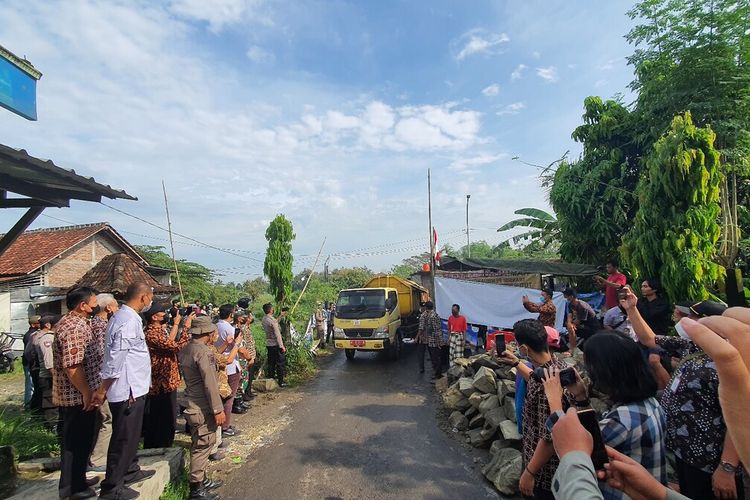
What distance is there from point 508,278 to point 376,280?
445 cm

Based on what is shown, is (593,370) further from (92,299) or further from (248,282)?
(248,282)

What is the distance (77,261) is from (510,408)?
17.2 m

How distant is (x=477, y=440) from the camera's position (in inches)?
196

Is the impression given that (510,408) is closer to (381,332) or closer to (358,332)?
(381,332)

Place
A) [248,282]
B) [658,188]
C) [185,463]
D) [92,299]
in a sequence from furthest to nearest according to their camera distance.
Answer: [248,282] < [658,188] < [185,463] < [92,299]

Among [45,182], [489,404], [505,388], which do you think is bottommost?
[489,404]

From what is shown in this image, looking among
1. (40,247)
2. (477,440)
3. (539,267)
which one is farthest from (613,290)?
(40,247)

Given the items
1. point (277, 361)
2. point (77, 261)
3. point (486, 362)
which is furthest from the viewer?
point (77, 261)

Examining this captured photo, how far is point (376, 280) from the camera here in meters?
13.2

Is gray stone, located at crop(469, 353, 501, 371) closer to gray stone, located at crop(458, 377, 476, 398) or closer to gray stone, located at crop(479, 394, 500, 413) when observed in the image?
gray stone, located at crop(458, 377, 476, 398)

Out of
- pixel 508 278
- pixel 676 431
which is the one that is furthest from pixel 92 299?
pixel 508 278

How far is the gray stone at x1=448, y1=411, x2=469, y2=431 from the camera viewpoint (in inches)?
221

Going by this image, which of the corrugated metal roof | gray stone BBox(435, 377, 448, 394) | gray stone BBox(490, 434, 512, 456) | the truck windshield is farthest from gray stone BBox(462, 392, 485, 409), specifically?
the corrugated metal roof

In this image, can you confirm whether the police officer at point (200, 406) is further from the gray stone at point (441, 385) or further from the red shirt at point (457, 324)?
the red shirt at point (457, 324)
